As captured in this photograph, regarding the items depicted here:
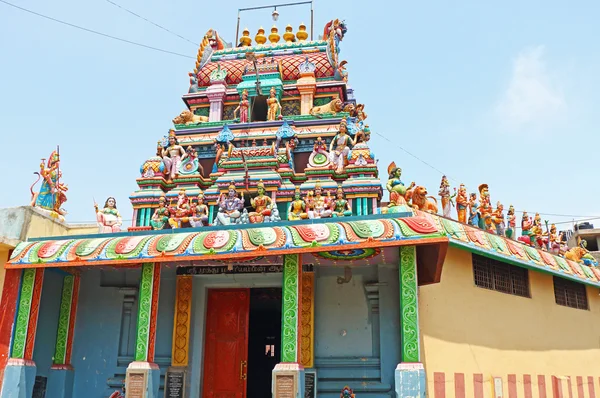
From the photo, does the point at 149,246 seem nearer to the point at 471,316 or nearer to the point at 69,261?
the point at 69,261

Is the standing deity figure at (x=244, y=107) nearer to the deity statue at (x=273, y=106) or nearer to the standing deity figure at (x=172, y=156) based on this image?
the deity statue at (x=273, y=106)

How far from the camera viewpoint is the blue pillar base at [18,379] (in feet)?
36.4

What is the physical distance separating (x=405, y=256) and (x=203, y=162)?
8.10 m

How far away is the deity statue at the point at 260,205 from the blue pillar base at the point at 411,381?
5009mm

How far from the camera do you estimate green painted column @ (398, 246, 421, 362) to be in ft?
31.6

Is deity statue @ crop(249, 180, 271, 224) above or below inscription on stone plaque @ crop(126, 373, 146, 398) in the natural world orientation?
above

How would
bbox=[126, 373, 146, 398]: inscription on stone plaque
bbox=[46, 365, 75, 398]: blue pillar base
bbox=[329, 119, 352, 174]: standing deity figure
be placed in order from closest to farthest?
bbox=[126, 373, 146, 398]: inscription on stone plaque
bbox=[46, 365, 75, 398]: blue pillar base
bbox=[329, 119, 352, 174]: standing deity figure

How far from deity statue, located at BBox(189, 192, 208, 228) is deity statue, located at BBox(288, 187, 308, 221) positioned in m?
2.07

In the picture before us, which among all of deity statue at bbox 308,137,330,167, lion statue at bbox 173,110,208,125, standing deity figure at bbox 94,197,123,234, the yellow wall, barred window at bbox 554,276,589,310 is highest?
lion statue at bbox 173,110,208,125

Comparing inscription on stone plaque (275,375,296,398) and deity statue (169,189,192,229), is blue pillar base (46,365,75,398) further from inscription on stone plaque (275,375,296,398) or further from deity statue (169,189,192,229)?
inscription on stone plaque (275,375,296,398)

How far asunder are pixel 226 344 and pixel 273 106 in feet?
23.2

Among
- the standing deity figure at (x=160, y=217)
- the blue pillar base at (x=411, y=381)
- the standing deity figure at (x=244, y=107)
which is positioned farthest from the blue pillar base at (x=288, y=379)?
the standing deity figure at (x=244, y=107)

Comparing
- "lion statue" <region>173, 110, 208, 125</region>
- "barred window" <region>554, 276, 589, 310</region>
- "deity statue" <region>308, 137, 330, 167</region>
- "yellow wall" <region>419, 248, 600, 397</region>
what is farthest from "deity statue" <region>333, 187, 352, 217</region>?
"barred window" <region>554, 276, 589, 310</region>

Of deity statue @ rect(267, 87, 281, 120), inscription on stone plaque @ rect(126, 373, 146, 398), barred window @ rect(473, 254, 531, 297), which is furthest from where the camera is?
deity statue @ rect(267, 87, 281, 120)
